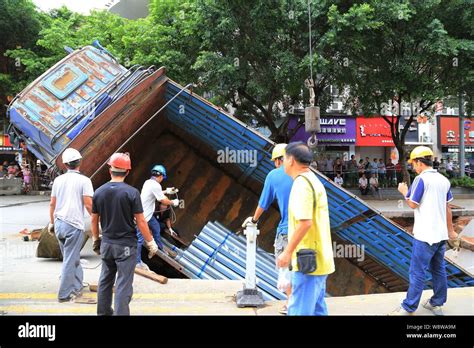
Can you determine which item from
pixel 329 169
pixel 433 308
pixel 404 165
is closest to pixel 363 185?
pixel 404 165

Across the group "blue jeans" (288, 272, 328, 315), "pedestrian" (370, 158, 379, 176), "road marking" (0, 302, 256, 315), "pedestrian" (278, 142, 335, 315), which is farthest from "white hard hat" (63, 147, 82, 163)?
"pedestrian" (370, 158, 379, 176)

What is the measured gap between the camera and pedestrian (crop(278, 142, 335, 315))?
314 centimetres

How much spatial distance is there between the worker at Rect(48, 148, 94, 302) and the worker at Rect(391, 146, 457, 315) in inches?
138

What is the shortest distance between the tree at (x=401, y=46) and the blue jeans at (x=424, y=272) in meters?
9.87

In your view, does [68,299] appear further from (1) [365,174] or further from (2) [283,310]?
(1) [365,174]

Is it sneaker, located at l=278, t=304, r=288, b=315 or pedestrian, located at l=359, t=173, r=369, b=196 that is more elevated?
sneaker, located at l=278, t=304, r=288, b=315

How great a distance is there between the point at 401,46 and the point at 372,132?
39.3 feet

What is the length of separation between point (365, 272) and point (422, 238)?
3.83 meters

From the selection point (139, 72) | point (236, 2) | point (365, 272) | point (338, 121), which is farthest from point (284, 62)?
point (338, 121)

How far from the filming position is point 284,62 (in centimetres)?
1330

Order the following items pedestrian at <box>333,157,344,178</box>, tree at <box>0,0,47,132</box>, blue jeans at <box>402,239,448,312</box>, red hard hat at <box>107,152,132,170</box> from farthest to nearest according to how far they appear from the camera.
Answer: tree at <box>0,0,47,132</box>
pedestrian at <box>333,157,344,178</box>
blue jeans at <box>402,239,448,312</box>
red hard hat at <box>107,152,132,170</box>
